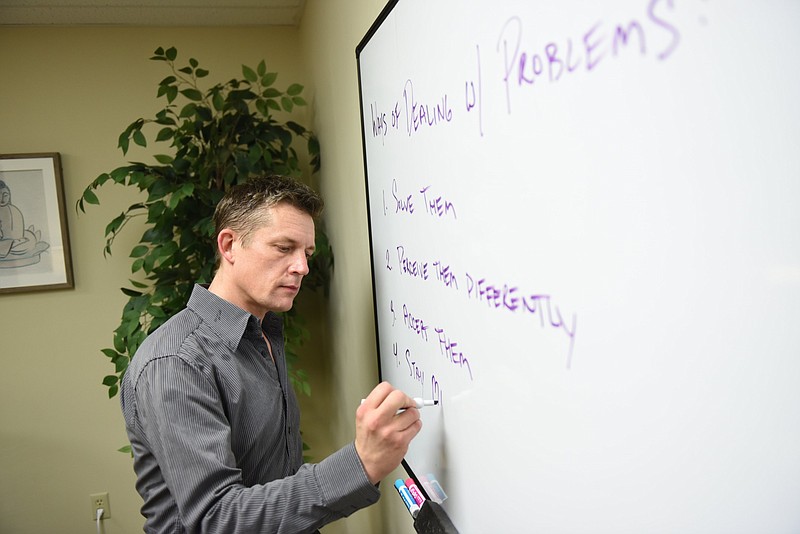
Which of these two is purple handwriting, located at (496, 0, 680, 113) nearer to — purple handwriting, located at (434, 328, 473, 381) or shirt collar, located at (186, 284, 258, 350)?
purple handwriting, located at (434, 328, 473, 381)

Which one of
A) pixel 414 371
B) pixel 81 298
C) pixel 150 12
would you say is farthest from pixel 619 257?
pixel 81 298

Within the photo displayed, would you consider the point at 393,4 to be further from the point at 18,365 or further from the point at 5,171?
the point at 18,365

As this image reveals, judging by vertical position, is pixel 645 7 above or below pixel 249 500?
above

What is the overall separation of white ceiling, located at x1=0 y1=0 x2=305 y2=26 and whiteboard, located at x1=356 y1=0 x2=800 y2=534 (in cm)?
160

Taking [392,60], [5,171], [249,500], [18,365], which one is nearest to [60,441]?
[18,365]

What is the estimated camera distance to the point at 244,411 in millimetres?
1015

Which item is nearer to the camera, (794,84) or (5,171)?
(794,84)

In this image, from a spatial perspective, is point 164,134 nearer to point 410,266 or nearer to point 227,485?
point 410,266

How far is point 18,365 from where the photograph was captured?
2291 millimetres

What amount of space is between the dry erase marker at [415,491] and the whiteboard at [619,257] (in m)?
0.20

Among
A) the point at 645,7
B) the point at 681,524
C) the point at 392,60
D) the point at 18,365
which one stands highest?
the point at 392,60

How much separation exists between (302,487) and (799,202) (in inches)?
28.5

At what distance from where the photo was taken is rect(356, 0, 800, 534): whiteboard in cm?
34

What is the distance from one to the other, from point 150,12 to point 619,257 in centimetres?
224
